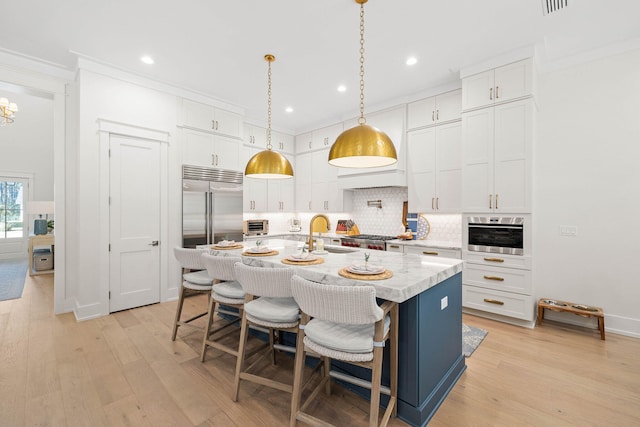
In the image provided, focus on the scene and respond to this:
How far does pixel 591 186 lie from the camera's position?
10.8ft

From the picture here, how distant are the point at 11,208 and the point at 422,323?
10576 millimetres

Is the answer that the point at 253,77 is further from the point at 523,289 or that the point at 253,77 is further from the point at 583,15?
the point at 523,289

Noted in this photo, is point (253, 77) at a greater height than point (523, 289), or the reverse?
point (253, 77)

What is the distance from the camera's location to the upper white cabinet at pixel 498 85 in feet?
10.6

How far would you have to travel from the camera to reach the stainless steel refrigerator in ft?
14.2

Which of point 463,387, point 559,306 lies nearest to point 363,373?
point 463,387

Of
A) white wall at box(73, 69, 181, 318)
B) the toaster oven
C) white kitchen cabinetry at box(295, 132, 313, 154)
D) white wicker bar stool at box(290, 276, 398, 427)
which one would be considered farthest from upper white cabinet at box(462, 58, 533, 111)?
white wall at box(73, 69, 181, 318)

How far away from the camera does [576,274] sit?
11.1 feet

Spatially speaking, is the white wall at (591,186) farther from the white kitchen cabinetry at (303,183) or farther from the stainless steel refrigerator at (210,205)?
the stainless steel refrigerator at (210,205)

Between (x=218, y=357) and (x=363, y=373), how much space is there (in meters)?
1.37

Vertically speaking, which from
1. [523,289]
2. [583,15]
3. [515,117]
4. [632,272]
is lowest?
[523,289]

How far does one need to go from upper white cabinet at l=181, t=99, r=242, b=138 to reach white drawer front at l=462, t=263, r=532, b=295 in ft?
13.7

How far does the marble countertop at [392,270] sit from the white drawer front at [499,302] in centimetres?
153

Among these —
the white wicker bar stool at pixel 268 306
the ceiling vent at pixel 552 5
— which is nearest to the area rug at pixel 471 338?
the white wicker bar stool at pixel 268 306
